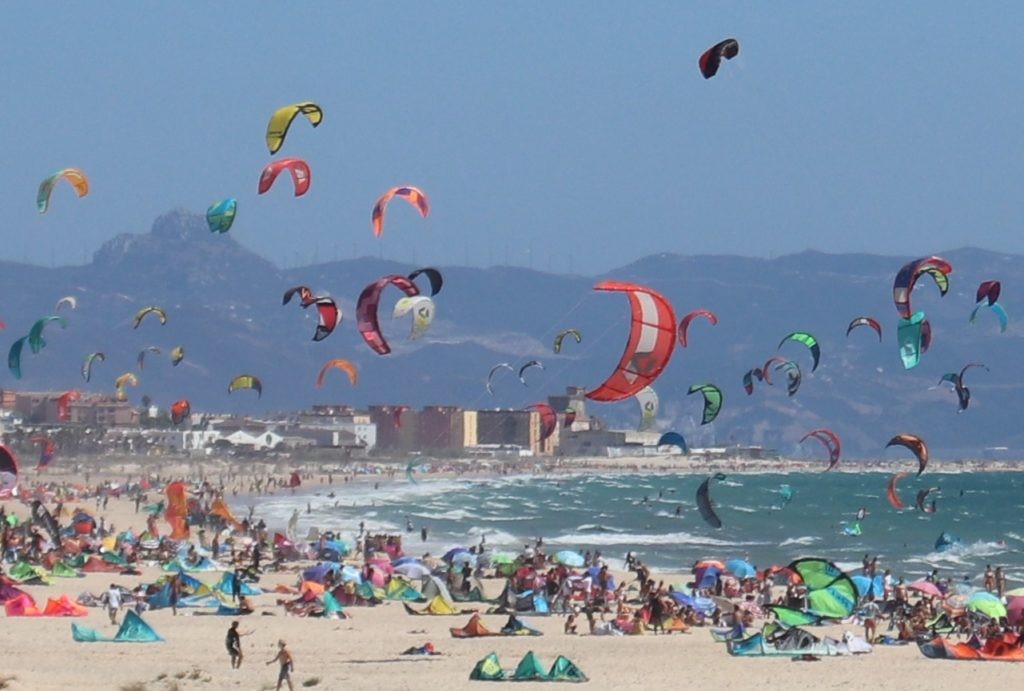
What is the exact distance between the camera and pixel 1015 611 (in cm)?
2222

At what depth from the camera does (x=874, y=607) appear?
24.4m

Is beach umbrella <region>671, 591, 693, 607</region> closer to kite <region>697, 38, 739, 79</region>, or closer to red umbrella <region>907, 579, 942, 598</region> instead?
red umbrella <region>907, 579, 942, 598</region>

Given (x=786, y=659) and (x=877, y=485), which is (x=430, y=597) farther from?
(x=877, y=485)

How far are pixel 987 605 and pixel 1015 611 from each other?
43cm

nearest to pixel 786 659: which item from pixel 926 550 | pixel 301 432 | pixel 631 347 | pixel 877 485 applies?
pixel 631 347

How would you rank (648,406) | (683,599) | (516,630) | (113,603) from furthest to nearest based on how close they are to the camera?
(648,406)
(683,599)
(113,603)
(516,630)

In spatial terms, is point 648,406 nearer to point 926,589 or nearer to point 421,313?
point 421,313

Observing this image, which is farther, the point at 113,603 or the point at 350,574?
the point at 350,574

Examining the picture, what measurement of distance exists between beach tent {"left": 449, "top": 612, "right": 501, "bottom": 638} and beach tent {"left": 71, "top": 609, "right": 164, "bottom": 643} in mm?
3433

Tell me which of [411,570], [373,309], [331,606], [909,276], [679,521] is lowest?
[331,606]

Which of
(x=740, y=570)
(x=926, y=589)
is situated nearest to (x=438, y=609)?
(x=740, y=570)

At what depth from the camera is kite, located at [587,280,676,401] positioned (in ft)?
63.5

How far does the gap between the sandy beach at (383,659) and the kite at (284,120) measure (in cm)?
600

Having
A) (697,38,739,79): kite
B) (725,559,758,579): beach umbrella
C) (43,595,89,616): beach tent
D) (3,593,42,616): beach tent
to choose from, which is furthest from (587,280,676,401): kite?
(725,559,758,579): beach umbrella
